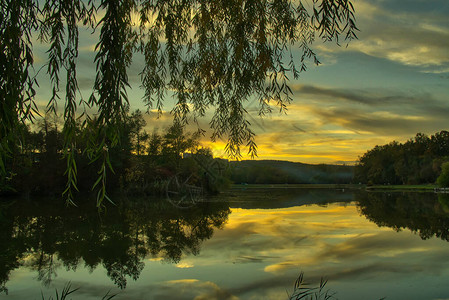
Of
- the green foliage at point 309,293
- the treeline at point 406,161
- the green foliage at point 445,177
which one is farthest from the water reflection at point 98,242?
the treeline at point 406,161

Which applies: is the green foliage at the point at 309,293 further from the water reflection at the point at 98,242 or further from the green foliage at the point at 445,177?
the green foliage at the point at 445,177

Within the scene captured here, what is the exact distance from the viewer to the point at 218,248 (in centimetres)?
875

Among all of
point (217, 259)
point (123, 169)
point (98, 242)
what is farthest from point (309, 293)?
point (123, 169)

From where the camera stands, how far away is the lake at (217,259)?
562cm

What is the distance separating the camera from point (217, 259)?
298 inches

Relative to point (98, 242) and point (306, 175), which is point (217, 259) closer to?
point (98, 242)

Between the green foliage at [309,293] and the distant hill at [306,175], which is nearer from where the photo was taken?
the green foliage at [309,293]

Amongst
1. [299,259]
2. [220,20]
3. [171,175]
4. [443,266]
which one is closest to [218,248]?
[299,259]

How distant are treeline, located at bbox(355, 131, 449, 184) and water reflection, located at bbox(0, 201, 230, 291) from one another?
5903 cm

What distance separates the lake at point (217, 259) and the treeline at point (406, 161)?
190 ft

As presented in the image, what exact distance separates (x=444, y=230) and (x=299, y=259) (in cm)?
661

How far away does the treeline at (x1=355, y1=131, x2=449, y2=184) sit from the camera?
6531cm

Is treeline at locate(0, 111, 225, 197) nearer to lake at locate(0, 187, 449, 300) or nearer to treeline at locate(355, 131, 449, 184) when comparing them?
lake at locate(0, 187, 449, 300)

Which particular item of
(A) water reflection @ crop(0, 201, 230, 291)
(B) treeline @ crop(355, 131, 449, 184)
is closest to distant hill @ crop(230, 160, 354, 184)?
(B) treeline @ crop(355, 131, 449, 184)
